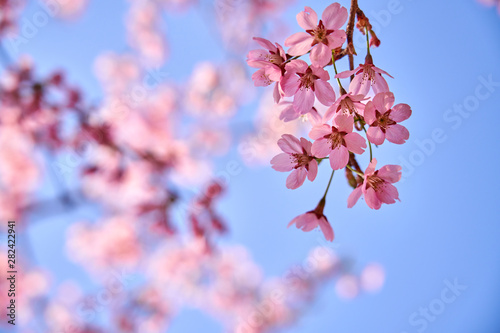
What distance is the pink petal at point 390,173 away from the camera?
1.26 meters

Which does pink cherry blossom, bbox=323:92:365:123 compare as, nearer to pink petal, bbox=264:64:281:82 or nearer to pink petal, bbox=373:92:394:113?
pink petal, bbox=373:92:394:113

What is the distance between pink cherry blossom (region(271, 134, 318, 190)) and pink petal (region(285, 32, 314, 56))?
0.34 metres

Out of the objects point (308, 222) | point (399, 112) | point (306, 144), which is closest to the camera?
point (399, 112)

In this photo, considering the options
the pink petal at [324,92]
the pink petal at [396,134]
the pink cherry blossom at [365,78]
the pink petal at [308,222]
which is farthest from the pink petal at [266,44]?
the pink petal at [308,222]

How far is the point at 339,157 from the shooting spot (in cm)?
120

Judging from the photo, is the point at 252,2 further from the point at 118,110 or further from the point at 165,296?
the point at 165,296

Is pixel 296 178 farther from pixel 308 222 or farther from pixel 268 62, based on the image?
pixel 268 62

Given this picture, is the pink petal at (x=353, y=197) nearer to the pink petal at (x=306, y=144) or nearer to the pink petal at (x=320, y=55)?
the pink petal at (x=306, y=144)

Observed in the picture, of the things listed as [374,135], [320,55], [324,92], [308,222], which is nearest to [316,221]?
[308,222]

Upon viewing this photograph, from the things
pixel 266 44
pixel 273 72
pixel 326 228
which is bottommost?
pixel 326 228

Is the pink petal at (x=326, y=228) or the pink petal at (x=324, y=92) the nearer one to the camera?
the pink petal at (x=324, y=92)

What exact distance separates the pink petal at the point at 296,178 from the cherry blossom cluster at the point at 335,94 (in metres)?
0.04

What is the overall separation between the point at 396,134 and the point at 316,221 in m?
0.55

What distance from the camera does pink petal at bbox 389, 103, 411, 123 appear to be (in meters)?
1.21
